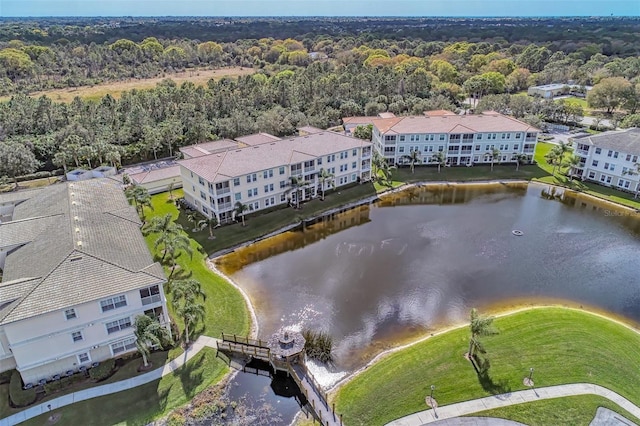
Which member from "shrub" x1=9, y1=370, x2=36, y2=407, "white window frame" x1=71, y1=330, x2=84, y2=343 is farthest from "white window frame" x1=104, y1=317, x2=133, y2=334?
"shrub" x1=9, y1=370, x2=36, y2=407

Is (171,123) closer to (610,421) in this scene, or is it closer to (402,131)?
(402,131)

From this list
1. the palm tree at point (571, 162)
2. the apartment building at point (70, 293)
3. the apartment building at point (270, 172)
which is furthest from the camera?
the palm tree at point (571, 162)

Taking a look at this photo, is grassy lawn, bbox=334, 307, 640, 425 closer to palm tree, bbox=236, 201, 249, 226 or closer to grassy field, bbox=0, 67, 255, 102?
palm tree, bbox=236, 201, 249, 226

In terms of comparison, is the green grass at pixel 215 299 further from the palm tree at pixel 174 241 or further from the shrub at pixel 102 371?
the shrub at pixel 102 371

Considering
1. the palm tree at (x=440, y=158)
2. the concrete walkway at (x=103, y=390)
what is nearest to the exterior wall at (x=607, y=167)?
the palm tree at (x=440, y=158)

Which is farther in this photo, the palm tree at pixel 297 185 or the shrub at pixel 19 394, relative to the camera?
the palm tree at pixel 297 185

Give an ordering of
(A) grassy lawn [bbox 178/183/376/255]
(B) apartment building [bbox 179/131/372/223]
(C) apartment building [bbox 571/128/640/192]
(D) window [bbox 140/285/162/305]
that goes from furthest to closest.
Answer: (C) apartment building [bbox 571/128/640/192] → (B) apartment building [bbox 179/131/372/223] → (A) grassy lawn [bbox 178/183/376/255] → (D) window [bbox 140/285/162/305]
